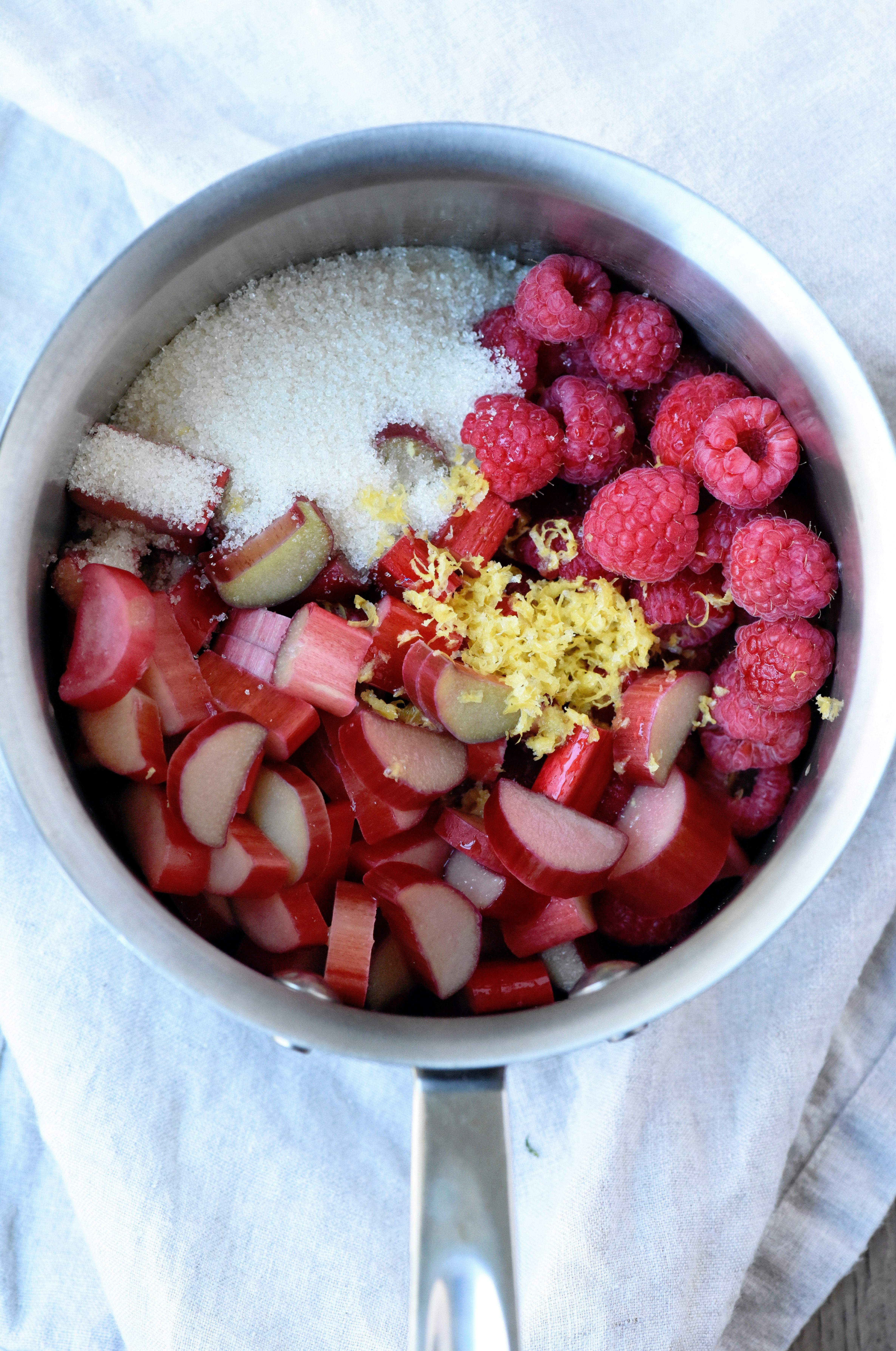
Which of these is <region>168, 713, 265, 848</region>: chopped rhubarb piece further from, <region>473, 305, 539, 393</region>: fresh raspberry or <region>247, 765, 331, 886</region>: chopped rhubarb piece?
<region>473, 305, 539, 393</region>: fresh raspberry

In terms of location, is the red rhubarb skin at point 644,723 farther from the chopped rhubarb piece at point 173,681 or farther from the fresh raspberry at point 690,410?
the chopped rhubarb piece at point 173,681

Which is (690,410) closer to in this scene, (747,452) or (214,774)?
(747,452)

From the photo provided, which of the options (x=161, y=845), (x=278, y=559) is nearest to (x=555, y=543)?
(x=278, y=559)

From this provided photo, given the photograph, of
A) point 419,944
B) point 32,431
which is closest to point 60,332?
point 32,431

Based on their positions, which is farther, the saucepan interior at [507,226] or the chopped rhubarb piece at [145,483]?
the chopped rhubarb piece at [145,483]

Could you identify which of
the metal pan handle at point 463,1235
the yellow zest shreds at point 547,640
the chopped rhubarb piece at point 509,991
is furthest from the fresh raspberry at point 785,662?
the metal pan handle at point 463,1235
